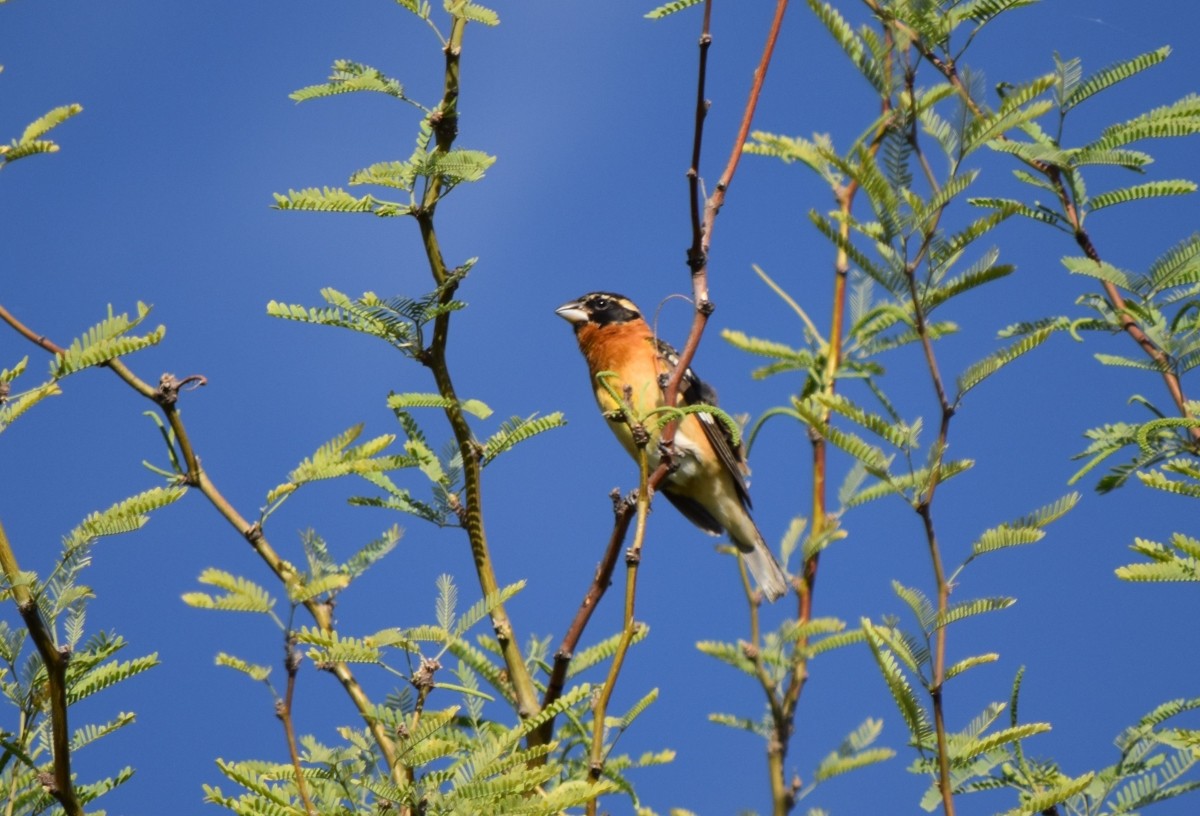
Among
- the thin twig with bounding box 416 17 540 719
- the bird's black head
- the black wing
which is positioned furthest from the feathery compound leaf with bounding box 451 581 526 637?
the bird's black head

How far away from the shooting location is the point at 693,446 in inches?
249

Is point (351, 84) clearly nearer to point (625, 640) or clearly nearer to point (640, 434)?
point (640, 434)

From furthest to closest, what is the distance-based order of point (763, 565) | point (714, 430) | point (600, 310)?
point (600, 310), point (763, 565), point (714, 430)

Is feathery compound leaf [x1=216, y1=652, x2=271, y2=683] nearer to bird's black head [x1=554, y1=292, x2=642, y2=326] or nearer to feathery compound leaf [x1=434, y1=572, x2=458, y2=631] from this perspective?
feathery compound leaf [x1=434, y1=572, x2=458, y2=631]

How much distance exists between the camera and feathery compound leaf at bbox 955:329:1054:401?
2635 millimetres

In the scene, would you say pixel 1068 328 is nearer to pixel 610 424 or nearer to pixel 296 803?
pixel 296 803

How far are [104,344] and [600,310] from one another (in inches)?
187

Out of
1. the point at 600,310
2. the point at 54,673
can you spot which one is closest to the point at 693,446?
the point at 600,310

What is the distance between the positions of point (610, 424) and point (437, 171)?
136 inches

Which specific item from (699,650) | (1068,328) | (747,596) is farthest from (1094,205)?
(699,650)

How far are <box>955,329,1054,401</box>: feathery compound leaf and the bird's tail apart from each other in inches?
146

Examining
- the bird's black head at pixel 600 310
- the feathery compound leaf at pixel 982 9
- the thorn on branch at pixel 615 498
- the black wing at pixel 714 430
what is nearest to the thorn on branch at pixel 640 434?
the thorn on branch at pixel 615 498

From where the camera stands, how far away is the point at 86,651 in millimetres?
2295

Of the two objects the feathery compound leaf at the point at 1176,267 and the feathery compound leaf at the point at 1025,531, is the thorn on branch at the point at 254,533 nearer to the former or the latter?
the feathery compound leaf at the point at 1025,531
